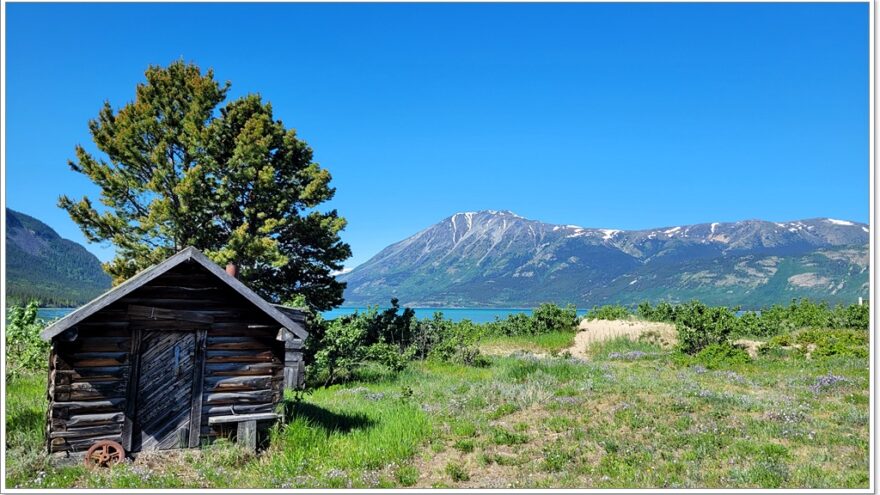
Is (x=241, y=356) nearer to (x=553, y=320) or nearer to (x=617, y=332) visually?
(x=617, y=332)

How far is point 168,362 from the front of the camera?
1121 cm

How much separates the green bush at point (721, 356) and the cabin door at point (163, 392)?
21706mm

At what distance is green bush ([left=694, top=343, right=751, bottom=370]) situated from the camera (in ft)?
80.6

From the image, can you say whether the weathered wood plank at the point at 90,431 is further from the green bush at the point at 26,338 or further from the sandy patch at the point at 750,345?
the sandy patch at the point at 750,345

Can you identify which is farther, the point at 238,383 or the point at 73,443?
the point at 238,383

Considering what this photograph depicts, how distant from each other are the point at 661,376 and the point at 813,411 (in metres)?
6.78

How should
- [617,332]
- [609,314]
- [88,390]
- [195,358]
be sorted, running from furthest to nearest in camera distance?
[609,314] < [617,332] < [195,358] < [88,390]

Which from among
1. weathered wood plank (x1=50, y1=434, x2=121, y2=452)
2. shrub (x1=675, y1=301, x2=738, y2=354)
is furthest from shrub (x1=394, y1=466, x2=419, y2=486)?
shrub (x1=675, y1=301, x2=738, y2=354)

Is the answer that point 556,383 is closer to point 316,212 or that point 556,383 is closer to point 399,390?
point 399,390

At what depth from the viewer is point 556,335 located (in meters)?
35.7

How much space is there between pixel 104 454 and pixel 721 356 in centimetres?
2493

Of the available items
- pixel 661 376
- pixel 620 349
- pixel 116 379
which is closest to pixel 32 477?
pixel 116 379

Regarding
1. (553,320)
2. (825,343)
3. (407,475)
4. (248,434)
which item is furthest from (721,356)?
(248,434)

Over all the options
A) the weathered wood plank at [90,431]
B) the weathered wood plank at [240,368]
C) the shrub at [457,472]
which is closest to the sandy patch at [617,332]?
the shrub at [457,472]
